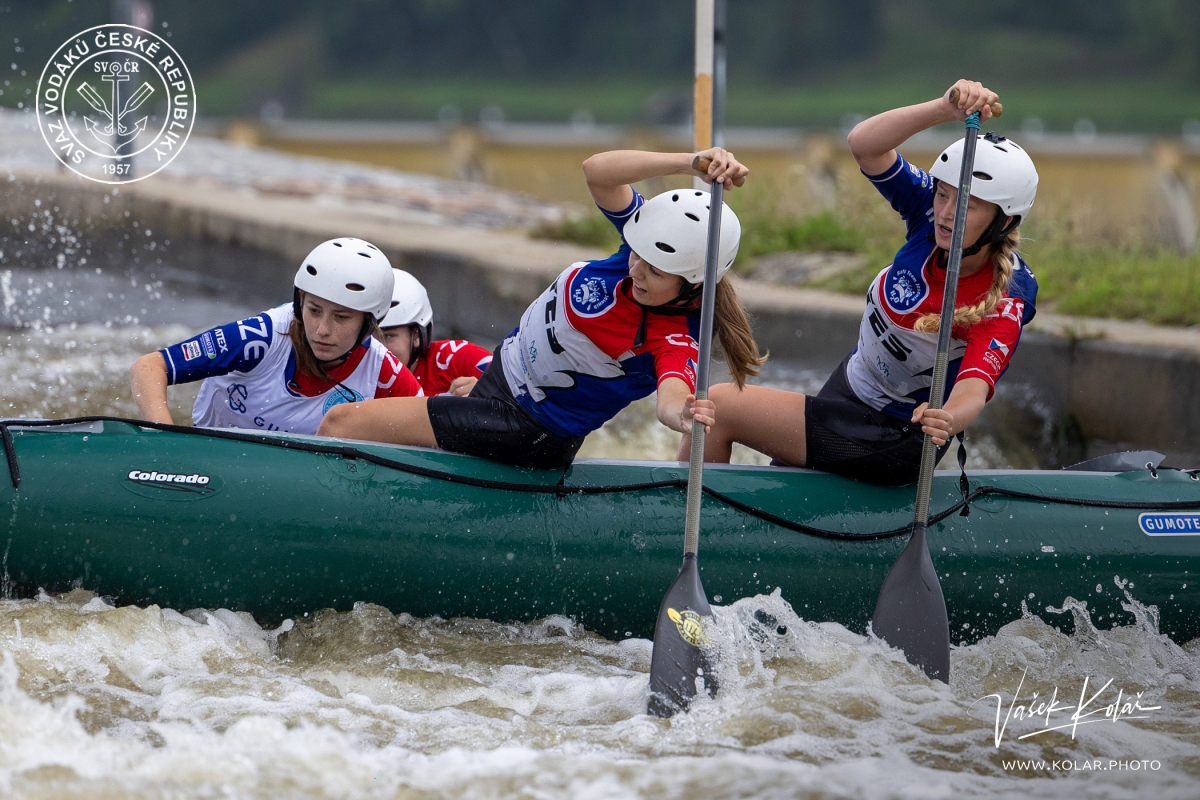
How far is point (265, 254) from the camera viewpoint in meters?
8.74

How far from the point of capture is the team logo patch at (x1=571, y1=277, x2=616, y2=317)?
360cm

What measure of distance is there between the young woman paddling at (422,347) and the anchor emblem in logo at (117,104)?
9.22 feet

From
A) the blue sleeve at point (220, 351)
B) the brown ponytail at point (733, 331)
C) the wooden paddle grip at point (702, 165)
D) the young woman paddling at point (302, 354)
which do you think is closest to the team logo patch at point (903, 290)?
the brown ponytail at point (733, 331)

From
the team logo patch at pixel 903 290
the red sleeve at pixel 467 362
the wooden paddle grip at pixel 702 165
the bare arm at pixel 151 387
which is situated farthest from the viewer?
the red sleeve at pixel 467 362

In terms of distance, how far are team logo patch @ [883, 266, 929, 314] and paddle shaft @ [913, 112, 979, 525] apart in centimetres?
13

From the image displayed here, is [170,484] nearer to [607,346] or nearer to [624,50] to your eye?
[607,346]

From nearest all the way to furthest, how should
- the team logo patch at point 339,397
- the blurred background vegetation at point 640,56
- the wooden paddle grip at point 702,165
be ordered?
the wooden paddle grip at point 702,165, the team logo patch at point 339,397, the blurred background vegetation at point 640,56

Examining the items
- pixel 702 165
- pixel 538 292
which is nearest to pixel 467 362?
pixel 702 165

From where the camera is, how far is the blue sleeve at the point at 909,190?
3.71 m

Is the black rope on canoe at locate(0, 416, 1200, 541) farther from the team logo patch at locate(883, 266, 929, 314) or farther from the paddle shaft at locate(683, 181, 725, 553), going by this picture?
the team logo patch at locate(883, 266, 929, 314)

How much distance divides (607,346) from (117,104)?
19.1ft

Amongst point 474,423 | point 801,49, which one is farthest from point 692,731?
point 801,49

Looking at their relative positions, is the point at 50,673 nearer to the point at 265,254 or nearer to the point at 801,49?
the point at 265,254

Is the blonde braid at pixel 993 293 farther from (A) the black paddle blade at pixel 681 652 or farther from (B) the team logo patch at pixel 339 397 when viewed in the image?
(B) the team logo patch at pixel 339 397
